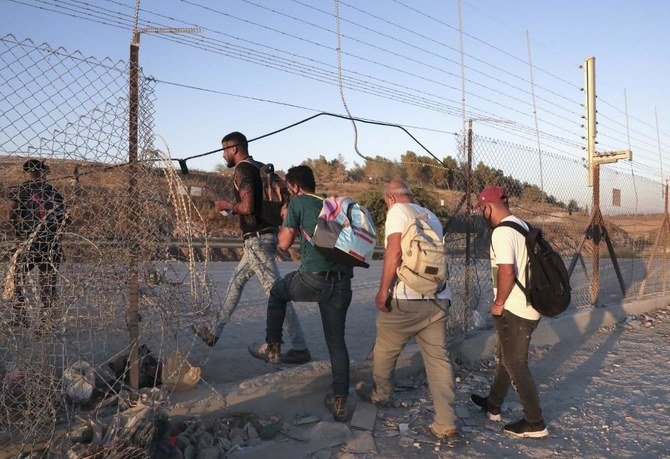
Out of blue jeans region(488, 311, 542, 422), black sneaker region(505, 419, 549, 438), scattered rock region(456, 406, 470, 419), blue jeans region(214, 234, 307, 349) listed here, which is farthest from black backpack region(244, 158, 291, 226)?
black sneaker region(505, 419, 549, 438)

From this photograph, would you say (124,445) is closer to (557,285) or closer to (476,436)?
(476,436)

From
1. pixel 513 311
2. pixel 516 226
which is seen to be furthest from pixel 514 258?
pixel 513 311

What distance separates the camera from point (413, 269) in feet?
14.4

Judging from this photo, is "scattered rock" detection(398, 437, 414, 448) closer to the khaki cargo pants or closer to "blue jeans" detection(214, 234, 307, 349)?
the khaki cargo pants

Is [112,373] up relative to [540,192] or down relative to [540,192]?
down

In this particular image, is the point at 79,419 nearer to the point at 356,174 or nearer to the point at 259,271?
the point at 259,271

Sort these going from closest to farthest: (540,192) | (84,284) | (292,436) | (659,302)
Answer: (84,284) < (292,436) < (540,192) < (659,302)

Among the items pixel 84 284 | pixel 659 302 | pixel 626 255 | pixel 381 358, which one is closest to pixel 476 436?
pixel 381 358

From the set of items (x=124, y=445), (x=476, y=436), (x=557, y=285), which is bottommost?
(x=476, y=436)

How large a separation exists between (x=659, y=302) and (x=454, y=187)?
603 centimetres

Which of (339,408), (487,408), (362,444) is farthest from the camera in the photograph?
(487,408)

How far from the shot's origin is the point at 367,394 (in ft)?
15.9

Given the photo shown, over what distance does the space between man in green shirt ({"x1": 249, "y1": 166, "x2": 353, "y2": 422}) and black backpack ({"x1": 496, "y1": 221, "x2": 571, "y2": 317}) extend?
125 cm

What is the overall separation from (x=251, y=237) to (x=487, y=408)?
2338 millimetres
